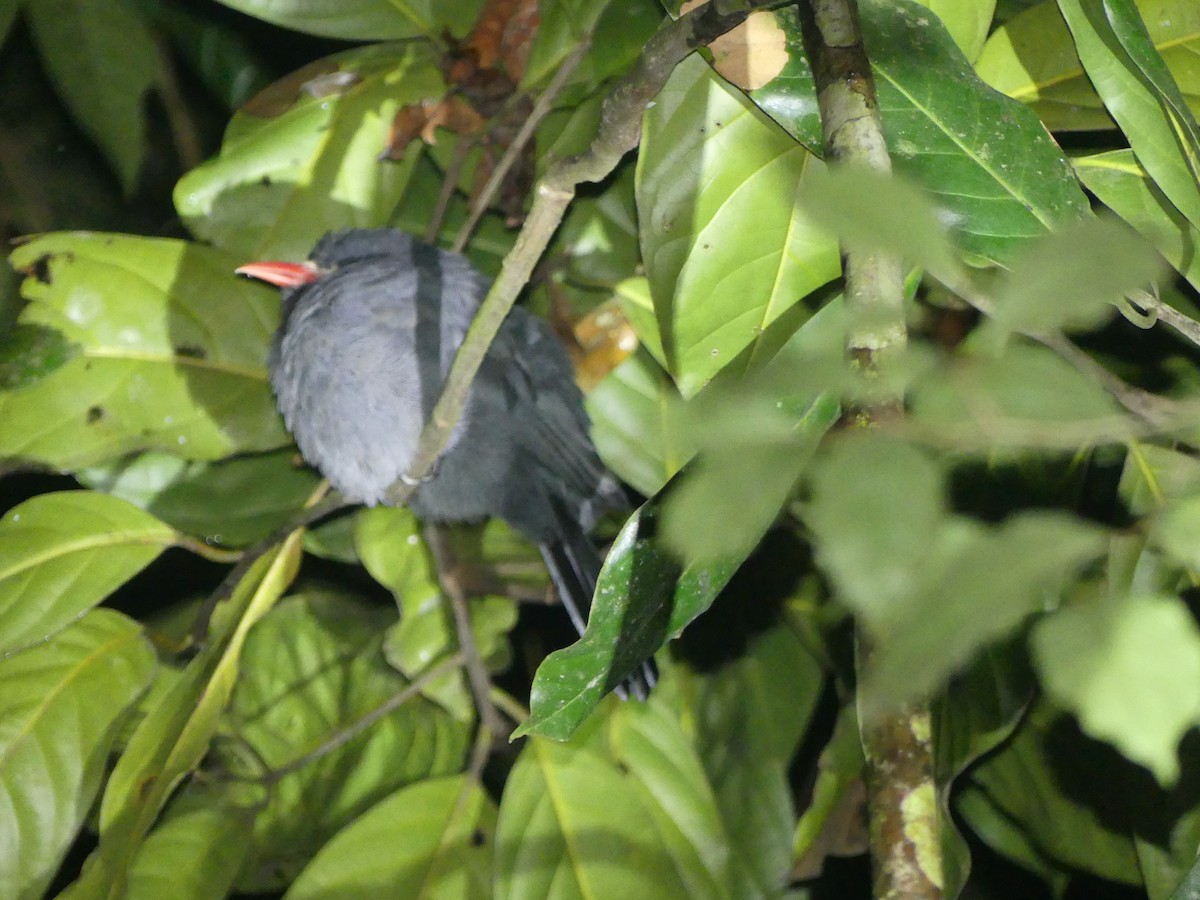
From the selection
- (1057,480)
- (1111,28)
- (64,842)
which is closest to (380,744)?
(64,842)

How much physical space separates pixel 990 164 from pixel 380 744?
1208 mm

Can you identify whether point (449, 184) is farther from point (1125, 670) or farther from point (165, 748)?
point (1125, 670)

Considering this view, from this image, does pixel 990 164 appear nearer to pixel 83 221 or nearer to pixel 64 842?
pixel 64 842

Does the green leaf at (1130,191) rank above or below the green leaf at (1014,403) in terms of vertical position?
below

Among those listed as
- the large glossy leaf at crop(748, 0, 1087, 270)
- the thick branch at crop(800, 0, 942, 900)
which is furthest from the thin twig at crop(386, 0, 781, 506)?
the large glossy leaf at crop(748, 0, 1087, 270)

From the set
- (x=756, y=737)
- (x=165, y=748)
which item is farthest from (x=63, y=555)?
(x=756, y=737)

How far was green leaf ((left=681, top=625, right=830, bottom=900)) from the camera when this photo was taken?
1.42 metres

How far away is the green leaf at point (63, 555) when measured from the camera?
1302 millimetres

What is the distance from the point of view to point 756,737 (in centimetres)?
150

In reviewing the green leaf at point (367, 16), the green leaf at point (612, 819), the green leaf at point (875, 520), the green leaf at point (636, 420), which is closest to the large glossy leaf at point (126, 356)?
the green leaf at point (367, 16)

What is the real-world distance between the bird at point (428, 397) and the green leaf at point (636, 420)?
0.13 m

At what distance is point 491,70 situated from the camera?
1.64 metres

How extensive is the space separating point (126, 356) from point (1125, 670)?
1.46m

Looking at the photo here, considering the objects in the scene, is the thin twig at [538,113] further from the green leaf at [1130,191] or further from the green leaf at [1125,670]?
the green leaf at [1125,670]
